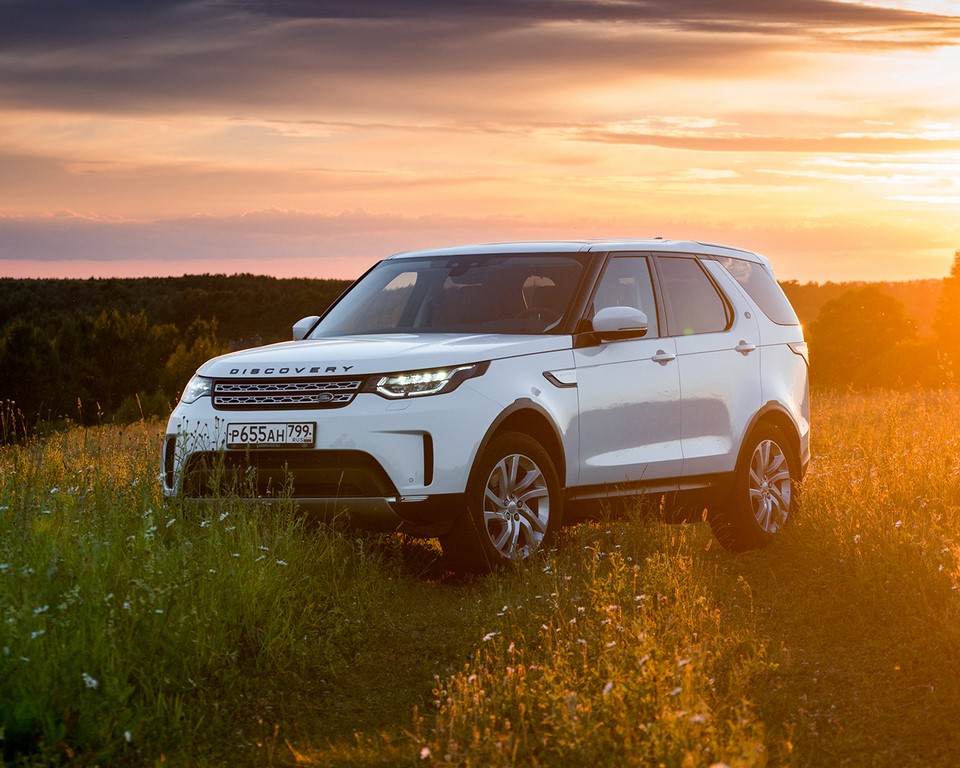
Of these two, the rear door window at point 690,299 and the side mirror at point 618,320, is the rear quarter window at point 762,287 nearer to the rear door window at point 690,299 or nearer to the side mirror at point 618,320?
the rear door window at point 690,299

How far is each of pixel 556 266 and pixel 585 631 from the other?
3192 mm

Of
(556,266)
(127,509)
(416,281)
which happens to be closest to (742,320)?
(556,266)

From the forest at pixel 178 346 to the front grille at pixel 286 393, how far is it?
19.6 m

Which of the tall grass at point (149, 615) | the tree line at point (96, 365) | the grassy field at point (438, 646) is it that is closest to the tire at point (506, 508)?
the grassy field at point (438, 646)

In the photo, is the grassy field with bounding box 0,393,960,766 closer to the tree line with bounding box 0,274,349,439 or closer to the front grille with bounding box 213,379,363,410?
the front grille with bounding box 213,379,363,410

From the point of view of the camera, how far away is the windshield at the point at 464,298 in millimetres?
8289

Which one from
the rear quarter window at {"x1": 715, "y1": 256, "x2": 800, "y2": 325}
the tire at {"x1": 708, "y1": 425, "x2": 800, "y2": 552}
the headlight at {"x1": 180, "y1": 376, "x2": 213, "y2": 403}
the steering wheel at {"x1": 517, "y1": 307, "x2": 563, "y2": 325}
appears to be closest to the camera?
the headlight at {"x1": 180, "y1": 376, "x2": 213, "y2": 403}

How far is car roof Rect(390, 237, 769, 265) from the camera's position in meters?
8.66

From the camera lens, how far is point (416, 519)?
709cm

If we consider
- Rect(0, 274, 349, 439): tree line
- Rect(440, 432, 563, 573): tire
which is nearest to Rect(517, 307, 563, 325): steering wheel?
Rect(440, 432, 563, 573): tire

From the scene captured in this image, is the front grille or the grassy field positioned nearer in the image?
the grassy field

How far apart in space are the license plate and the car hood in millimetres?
299

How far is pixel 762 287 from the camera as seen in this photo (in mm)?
9977

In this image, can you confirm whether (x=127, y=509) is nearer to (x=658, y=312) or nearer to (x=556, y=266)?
(x=556, y=266)
